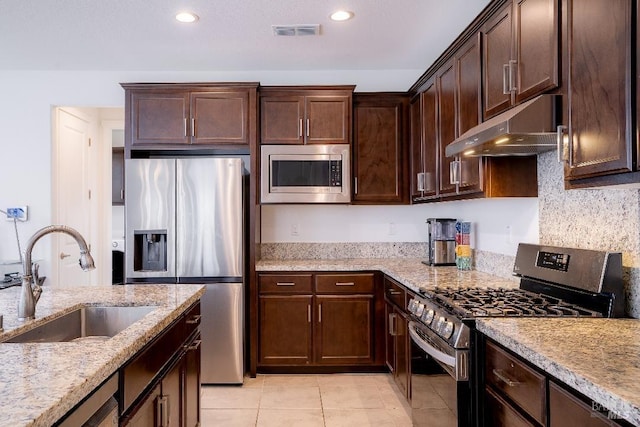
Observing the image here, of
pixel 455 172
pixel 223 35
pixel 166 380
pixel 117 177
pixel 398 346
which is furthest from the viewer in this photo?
pixel 117 177

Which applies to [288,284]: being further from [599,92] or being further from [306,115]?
[599,92]

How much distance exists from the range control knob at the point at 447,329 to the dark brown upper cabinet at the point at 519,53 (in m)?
1.02

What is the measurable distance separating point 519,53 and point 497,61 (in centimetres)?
22

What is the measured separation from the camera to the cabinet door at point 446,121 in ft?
9.21

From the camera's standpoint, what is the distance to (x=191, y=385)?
224cm

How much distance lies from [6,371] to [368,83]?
3.54m

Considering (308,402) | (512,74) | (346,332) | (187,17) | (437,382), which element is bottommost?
(308,402)

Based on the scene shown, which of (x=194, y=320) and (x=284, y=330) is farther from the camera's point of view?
(x=284, y=330)

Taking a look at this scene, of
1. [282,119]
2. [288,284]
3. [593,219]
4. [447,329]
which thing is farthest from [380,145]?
[447,329]

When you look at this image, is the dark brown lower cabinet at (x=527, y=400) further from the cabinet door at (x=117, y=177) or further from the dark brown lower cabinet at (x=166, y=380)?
the cabinet door at (x=117, y=177)

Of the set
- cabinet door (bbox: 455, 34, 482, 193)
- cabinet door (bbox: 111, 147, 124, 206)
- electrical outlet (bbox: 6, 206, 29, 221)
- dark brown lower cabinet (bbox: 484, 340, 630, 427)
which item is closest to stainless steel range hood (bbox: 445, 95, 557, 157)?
cabinet door (bbox: 455, 34, 482, 193)

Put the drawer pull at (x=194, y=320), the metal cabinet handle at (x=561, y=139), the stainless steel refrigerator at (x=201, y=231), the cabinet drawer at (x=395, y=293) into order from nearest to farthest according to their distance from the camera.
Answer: the metal cabinet handle at (x=561, y=139)
the drawer pull at (x=194, y=320)
the cabinet drawer at (x=395, y=293)
the stainless steel refrigerator at (x=201, y=231)

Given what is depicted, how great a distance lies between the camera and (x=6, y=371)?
1152 millimetres

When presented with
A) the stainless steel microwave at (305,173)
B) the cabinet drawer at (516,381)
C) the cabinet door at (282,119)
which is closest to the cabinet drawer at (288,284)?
the stainless steel microwave at (305,173)
